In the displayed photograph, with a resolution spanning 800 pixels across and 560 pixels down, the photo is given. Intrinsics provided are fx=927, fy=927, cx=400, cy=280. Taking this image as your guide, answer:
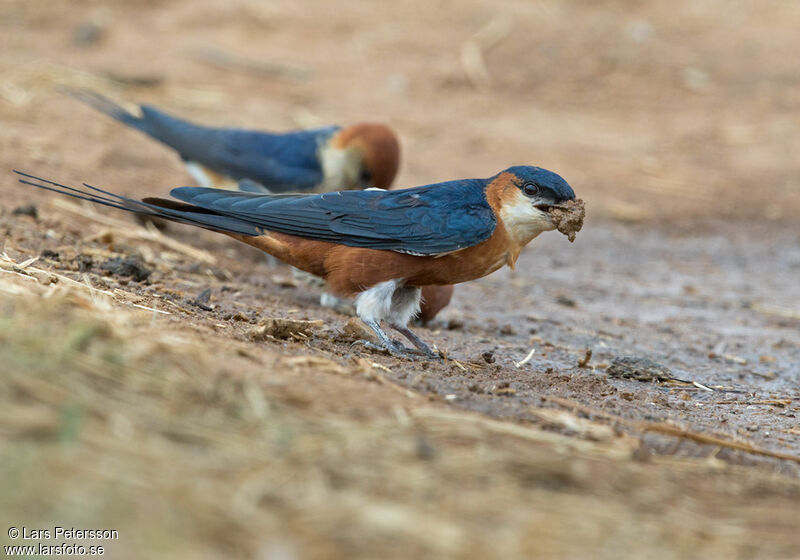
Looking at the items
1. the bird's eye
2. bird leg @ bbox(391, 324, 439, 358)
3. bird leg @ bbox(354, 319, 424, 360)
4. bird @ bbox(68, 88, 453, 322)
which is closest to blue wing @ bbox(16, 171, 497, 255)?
the bird's eye

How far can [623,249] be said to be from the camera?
9.41 meters

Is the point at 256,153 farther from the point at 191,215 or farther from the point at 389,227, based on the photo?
the point at 389,227

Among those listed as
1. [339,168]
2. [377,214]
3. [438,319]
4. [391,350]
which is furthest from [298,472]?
[339,168]

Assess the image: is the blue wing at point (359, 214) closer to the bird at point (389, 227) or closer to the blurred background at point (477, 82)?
the bird at point (389, 227)

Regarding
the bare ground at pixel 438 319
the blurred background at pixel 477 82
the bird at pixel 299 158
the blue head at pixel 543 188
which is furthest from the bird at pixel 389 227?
the blurred background at pixel 477 82

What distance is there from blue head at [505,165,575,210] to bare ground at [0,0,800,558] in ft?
2.99

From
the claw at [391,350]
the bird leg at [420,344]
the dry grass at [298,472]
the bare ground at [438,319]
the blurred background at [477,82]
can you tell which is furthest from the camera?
the blurred background at [477,82]

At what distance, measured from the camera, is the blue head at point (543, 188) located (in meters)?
4.78

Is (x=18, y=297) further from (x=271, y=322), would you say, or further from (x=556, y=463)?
(x=556, y=463)

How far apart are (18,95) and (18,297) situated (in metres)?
7.74

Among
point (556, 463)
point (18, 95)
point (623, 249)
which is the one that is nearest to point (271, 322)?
point (556, 463)

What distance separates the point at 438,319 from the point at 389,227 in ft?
4.72

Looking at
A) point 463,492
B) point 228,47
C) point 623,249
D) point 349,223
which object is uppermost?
point 228,47

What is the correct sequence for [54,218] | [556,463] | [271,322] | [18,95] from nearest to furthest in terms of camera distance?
[556,463] → [271,322] → [54,218] → [18,95]
